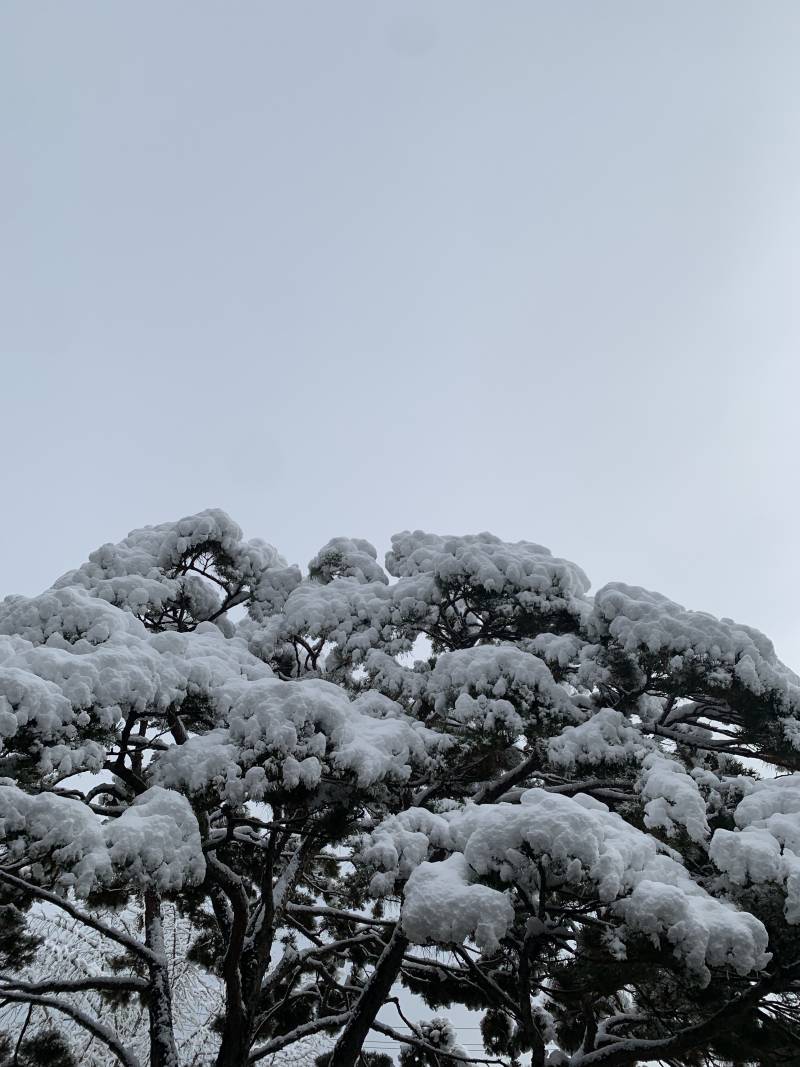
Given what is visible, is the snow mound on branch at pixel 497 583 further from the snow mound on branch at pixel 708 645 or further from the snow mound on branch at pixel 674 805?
the snow mound on branch at pixel 674 805

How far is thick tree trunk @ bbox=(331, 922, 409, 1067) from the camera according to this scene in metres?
5.39

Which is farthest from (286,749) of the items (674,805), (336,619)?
(336,619)

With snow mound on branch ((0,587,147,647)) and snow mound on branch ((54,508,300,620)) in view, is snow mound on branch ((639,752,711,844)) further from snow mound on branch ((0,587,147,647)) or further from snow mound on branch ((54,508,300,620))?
snow mound on branch ((54,508,300,620))

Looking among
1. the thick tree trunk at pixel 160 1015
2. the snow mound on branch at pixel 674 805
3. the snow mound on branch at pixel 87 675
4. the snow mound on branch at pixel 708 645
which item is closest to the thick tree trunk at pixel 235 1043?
the thick tree trunk at pixel 160 1015

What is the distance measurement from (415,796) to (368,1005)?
5.81 feet

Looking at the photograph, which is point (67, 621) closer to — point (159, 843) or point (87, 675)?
point (87, 675)

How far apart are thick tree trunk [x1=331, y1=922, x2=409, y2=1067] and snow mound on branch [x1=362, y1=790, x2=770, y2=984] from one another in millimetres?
2068

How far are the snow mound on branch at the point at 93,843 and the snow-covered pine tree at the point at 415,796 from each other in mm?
16

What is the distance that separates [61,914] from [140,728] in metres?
3.42

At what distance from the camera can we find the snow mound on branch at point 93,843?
3803 mm

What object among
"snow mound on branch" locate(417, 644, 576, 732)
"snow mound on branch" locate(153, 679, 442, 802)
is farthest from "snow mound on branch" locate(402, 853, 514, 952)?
"snow mound on branch" locate(417, 644, 576, 732)

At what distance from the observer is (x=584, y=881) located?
3.59m

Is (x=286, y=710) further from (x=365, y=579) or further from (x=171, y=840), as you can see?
(x=365, y=579)

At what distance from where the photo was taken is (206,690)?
5.68 m
